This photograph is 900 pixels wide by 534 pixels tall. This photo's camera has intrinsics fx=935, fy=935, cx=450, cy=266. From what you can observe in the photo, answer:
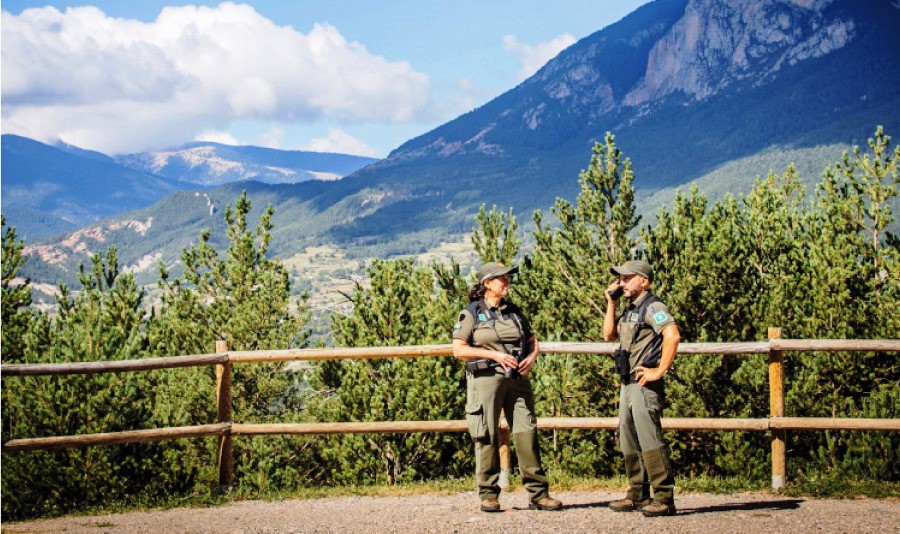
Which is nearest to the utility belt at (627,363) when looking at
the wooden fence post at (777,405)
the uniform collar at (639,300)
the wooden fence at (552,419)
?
the uniform collar at (639,300)

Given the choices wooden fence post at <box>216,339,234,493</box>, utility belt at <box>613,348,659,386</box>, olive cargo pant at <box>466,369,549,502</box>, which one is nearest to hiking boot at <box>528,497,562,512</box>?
olive cargo pant at <box>466,369,549,502</box>

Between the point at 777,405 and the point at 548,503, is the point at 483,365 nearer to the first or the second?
the point at 548,503

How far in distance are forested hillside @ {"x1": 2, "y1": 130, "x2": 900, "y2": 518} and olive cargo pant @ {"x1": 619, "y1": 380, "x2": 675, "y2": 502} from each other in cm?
249

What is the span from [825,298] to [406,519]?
241 inches

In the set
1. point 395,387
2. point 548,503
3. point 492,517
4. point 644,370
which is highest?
point 644,370

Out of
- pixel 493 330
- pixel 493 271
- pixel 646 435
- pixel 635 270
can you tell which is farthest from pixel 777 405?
pixel 493 271

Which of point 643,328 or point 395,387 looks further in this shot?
point 395,387

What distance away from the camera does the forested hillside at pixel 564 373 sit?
9609 millimetres

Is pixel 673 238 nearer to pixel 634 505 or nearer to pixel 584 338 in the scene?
pixel 584 338

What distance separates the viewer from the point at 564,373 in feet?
36.8

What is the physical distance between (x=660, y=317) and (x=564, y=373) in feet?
14.2

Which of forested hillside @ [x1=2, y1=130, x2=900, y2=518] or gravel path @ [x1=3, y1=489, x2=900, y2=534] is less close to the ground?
forested hillside @ [x1=2, y1=130, x2=900, y2=518]

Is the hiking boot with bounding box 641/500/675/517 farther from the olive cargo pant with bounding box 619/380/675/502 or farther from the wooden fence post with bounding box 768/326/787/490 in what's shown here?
the wooden fence post with bounding box 768/326/787/490

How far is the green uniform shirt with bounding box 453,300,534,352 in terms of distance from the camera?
7.24 m
